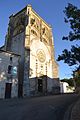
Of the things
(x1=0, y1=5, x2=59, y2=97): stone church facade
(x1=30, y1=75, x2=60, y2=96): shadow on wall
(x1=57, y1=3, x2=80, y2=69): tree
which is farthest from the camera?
(x1=0, y1=5, x2=59, y2=97): stone church facade

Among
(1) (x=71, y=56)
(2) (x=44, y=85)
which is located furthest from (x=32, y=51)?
(1) (x=71, y=56)

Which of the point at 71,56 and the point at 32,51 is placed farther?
the point at 32,51

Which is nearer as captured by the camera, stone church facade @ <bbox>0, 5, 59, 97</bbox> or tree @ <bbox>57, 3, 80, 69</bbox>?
tree @ <bbox>57, 3, 80, 69</bbox>

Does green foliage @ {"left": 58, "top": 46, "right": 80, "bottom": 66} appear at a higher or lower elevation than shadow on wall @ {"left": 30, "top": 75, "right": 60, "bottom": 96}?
higher

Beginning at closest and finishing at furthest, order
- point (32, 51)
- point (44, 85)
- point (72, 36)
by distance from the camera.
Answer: point (72, 36)
point (44, 85)
point (32, 51)

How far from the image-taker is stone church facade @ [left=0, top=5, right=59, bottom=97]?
3917 cm

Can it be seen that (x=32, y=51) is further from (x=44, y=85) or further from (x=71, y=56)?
(x=71, y=56)

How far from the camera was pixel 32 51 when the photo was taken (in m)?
42.4

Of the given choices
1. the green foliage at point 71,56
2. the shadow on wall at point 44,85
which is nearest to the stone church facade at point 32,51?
the shadow on wall at point 44,85


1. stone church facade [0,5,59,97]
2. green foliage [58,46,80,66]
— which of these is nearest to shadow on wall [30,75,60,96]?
stone church facade [0,5,59,97]

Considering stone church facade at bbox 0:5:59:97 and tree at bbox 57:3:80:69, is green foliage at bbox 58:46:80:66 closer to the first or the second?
tree at bbox 57:3:80:69

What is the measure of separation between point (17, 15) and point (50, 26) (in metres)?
10.8

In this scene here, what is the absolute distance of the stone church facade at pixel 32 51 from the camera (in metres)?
39.2

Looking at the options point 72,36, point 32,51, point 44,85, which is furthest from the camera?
point 32,51
